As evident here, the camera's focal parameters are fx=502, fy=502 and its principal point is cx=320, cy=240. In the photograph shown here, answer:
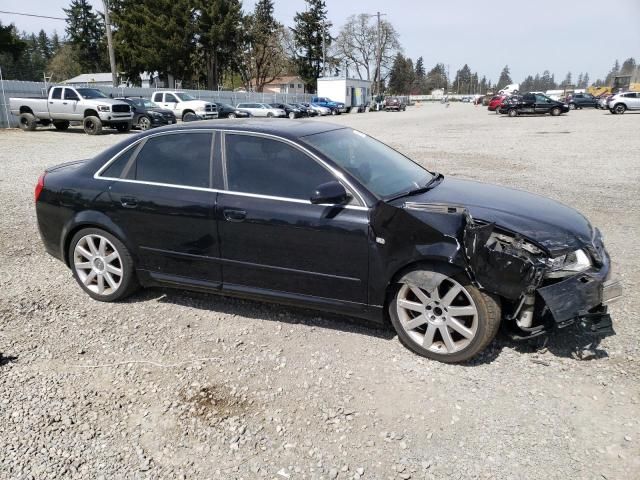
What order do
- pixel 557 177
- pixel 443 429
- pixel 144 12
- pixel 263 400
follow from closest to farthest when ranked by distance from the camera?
1. pixel 443 429
2. pixel 263 400
3. pixel 557 177
4. pixel 144 12

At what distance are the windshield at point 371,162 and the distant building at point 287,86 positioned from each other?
9052 centimetres

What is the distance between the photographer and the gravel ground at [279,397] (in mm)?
2629

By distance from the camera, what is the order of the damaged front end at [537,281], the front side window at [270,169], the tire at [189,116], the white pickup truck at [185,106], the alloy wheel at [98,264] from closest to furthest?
the damaged front end at [537,281] → the front side window at [270,169] → the alloy wheel at [98,264] → the tire at [189,116] → the white pickup truck at [185,106]

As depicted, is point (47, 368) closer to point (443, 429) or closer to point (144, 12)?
point (443, 429)

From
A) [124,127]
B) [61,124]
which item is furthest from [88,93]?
[61,124]

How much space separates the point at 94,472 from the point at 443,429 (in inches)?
74.3

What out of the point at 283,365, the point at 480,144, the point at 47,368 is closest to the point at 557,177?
the point at 480,144

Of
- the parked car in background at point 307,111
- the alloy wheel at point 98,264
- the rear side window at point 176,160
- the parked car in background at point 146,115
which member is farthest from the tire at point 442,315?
the parked car in background at point 307,111

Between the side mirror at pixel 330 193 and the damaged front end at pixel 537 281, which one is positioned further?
the side mirror at pixel 330 193

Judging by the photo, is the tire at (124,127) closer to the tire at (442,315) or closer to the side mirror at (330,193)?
the side mirror at (330,193)

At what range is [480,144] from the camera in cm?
1791

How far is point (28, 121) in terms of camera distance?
23375 millimetres

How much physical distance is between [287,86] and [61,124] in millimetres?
73603

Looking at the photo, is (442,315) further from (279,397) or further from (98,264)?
(98,264)
